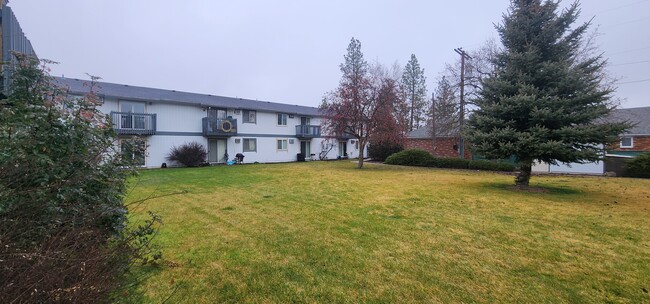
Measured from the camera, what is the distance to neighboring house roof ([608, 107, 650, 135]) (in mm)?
21141

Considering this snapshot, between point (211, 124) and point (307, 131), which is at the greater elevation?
point (211, 124)

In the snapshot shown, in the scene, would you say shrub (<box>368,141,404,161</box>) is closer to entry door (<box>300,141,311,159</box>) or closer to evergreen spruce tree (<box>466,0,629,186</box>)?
entry door (<box>300,141,311,159</box>)

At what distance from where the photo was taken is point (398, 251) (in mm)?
4246

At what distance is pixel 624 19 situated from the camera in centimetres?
1706

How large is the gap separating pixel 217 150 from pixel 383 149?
15539 millimetres

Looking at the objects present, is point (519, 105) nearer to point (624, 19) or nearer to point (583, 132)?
point (583, 132)

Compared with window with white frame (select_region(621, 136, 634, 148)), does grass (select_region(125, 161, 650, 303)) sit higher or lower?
lower

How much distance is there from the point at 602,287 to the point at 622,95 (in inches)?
1020

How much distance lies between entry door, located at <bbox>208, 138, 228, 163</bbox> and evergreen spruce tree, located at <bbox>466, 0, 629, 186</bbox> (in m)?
19.4

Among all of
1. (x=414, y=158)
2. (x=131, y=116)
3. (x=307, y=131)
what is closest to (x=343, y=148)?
(x=307, y=131)

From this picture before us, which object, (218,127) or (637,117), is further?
(637,117)

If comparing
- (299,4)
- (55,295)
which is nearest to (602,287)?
(55,295)

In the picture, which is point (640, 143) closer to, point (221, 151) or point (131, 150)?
point (131, 150)

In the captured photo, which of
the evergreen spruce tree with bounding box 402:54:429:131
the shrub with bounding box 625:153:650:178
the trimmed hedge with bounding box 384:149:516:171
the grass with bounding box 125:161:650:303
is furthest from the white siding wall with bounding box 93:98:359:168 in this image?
the shrub with bounding box 625:153:650:178
